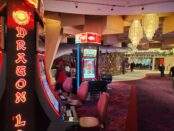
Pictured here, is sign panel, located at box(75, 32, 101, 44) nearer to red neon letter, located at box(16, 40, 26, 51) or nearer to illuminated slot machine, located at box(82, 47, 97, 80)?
illuminated slot machine, located at box(82, 47, 97, 80)

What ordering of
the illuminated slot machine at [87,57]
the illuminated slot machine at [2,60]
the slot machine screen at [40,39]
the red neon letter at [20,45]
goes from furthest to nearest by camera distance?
the illuminated slot machine at [87,57] → the slot machine screen at [40,39] → the red neon letter at [20,45] → the illuminated slot machine at [2,60]

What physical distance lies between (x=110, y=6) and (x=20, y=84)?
6334 mm

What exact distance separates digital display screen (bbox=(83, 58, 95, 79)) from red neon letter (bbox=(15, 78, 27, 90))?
5.50m

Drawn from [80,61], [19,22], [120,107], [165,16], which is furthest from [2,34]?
[165,16]

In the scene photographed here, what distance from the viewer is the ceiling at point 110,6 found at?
7.68m

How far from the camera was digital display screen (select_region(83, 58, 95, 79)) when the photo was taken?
8.07m

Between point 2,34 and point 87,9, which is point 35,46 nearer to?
point 2,34

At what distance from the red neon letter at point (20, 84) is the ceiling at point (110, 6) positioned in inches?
216

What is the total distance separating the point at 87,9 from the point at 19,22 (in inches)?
242

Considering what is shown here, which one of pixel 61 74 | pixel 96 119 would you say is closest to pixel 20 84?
pixel 96 119

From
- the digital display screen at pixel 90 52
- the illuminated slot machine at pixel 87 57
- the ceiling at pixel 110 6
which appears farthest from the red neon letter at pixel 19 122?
the ceiling at pixel 110 6

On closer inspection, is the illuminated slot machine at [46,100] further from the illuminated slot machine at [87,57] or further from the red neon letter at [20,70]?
the illuminated slot machine at [87,57]

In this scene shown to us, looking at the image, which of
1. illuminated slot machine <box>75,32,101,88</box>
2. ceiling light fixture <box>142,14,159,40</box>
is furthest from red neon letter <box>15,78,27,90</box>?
ceiling light fixture <box>142,14,159,40</box>

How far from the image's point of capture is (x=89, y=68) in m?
8.19
